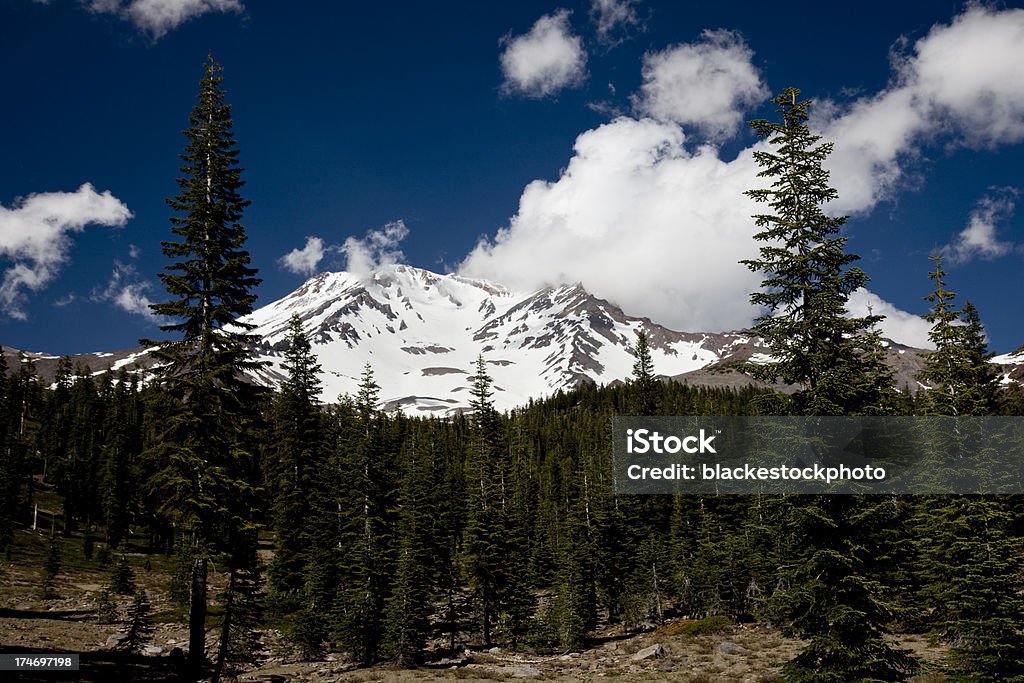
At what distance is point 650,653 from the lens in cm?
3409

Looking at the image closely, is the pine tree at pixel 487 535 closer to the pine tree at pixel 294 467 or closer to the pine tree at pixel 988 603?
the pine tree at pixel 294 467

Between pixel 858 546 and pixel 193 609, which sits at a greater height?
pixel 858 546

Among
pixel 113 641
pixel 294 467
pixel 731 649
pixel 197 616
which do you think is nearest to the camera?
Result: pixel 197 616

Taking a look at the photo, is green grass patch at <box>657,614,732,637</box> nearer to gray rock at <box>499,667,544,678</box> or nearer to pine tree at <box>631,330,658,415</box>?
gray rock at <box>499,667,544,678</box>

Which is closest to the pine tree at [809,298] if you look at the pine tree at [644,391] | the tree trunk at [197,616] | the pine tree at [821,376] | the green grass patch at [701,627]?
the pine tree at [821,376]

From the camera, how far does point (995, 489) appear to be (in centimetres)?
2281

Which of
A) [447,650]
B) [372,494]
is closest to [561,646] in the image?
[447,650]

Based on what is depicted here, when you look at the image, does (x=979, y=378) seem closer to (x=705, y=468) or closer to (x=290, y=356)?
(x=705, y=468)

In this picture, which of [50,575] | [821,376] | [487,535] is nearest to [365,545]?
[487,535]

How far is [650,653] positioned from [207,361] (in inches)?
1091

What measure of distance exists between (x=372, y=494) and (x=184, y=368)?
19.0m

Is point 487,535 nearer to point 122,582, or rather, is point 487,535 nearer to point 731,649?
point 731,649

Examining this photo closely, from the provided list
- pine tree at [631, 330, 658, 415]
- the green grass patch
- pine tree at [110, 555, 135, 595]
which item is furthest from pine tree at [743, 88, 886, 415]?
pine tree at [110, 555, 135, 595]

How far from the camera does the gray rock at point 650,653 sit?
33781 millimetres
